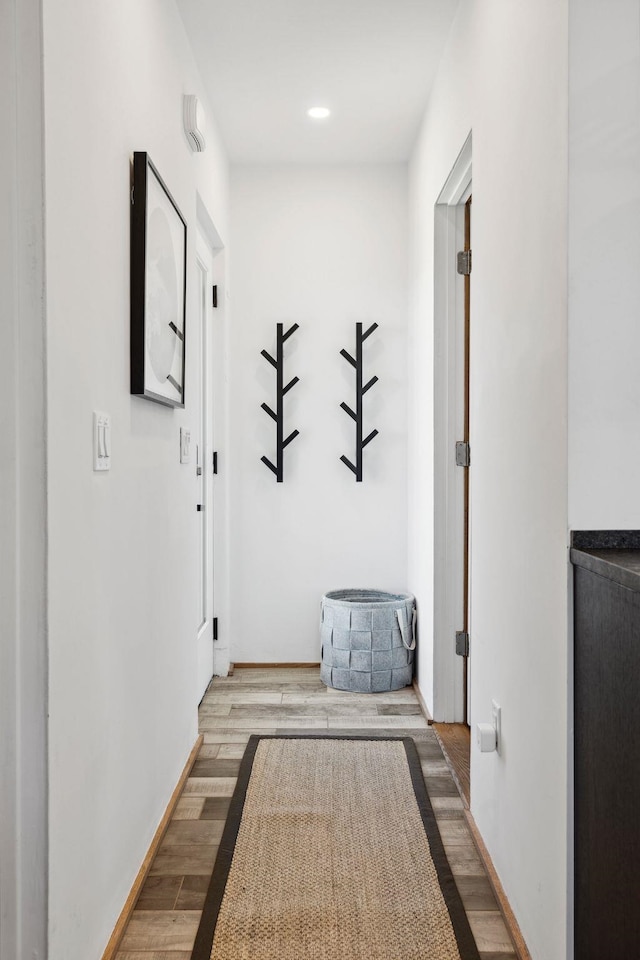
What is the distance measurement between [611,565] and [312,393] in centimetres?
286

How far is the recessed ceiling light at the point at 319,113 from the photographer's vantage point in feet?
10.6

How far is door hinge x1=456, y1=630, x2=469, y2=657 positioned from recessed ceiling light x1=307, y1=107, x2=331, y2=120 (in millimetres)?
2262

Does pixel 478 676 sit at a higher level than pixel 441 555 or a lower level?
lower

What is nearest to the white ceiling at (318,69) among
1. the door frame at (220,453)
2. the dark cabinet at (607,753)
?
the door frame at (220,453)

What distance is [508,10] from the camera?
1.77 metres

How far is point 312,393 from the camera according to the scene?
3.90 m

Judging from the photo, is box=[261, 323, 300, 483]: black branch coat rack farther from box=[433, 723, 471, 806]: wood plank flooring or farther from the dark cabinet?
the dark cabinet

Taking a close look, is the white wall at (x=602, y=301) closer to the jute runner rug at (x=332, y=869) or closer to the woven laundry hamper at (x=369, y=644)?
the jute runner rug at (x=332, y=869)

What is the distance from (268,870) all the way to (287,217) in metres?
3.03

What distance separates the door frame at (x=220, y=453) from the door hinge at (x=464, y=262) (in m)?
1.27

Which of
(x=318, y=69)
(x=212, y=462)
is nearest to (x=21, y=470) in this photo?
(x=318, y=69)

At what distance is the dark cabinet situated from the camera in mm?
1080

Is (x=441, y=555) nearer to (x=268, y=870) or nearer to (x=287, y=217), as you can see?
(x=268, y=870)

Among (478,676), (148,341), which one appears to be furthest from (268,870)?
(148,341)
